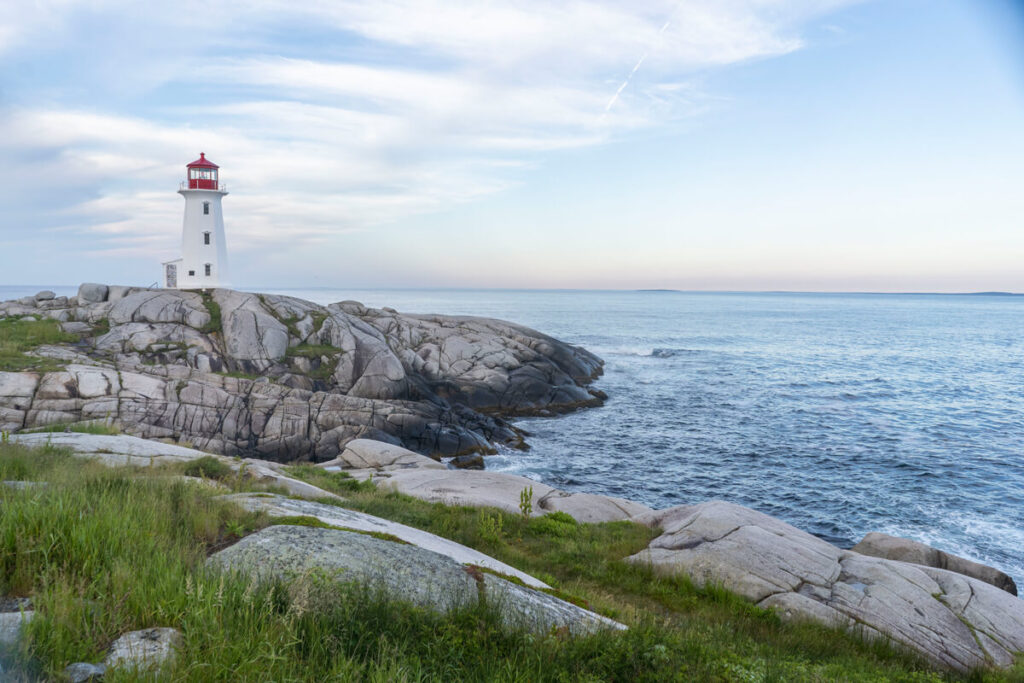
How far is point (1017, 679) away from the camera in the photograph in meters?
8.81

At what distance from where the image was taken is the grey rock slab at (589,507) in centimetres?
1728

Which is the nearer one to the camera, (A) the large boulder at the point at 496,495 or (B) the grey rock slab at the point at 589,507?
(A) the large boulder at the point at 496,495

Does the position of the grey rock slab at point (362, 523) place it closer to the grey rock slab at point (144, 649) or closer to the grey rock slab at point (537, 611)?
the grey rock slab at point (537, 611)

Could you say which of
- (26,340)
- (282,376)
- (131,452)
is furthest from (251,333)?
(131,452)

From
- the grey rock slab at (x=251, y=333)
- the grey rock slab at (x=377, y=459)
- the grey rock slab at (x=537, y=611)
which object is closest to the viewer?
the grey rock slab at (x=537, y=611)

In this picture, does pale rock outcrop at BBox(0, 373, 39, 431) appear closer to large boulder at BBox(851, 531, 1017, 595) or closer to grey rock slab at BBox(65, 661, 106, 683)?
grey rock slab at BBox(65, 661, 106, 683)

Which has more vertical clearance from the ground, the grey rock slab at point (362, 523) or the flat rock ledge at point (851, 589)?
the grey rock slab at point (362, 523)

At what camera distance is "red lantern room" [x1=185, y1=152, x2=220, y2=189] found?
1738 inches

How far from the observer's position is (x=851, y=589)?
11.8 m

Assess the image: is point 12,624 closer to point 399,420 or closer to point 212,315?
point 399,420

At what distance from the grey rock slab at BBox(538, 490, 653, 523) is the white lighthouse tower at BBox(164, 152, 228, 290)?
3784cm

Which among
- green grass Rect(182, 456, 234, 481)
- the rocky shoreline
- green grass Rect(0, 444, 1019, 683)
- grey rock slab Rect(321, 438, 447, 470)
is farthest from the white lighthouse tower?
green grass Rect(0, 444, 1019, 683)

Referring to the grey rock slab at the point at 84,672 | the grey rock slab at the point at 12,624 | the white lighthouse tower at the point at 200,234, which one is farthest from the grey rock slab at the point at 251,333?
the grey rock slab at the point at 84,672

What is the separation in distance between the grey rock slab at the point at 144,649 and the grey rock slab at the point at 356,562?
3.42 ft
